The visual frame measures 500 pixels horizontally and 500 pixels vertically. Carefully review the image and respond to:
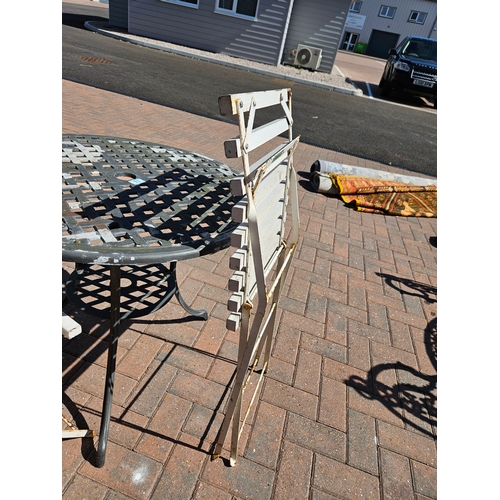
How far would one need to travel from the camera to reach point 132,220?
4.80 feet

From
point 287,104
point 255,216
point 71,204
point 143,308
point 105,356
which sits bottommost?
point 105,356

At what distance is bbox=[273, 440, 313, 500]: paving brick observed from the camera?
64.5 inches

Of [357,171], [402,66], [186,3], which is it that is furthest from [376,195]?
[186,3]

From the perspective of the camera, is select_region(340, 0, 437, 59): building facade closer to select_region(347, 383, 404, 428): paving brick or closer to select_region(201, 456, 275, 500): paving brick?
select_region(347, 383, 404, 428): paving brick

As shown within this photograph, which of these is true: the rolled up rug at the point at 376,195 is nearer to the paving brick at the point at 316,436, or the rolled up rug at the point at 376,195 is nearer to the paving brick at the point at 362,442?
the paving brick at the point at 362,442

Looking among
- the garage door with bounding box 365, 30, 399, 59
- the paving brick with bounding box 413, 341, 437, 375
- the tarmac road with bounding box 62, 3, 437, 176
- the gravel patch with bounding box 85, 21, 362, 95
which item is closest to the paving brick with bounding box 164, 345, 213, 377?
the paving brick with bounding box 413, 341, 437, 375

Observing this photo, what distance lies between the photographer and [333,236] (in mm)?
3834

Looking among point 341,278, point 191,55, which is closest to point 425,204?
point 341,278

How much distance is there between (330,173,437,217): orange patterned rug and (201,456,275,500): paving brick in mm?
3442

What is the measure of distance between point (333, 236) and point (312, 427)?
2250 millimetres

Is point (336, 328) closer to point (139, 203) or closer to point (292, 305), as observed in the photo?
point (292, 305)

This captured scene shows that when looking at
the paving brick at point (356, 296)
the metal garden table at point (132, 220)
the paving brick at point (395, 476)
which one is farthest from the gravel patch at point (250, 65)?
the paving brick at point (395, 476)

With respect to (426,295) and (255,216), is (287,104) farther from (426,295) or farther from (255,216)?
(426,295)

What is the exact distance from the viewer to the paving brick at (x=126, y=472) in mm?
1555
